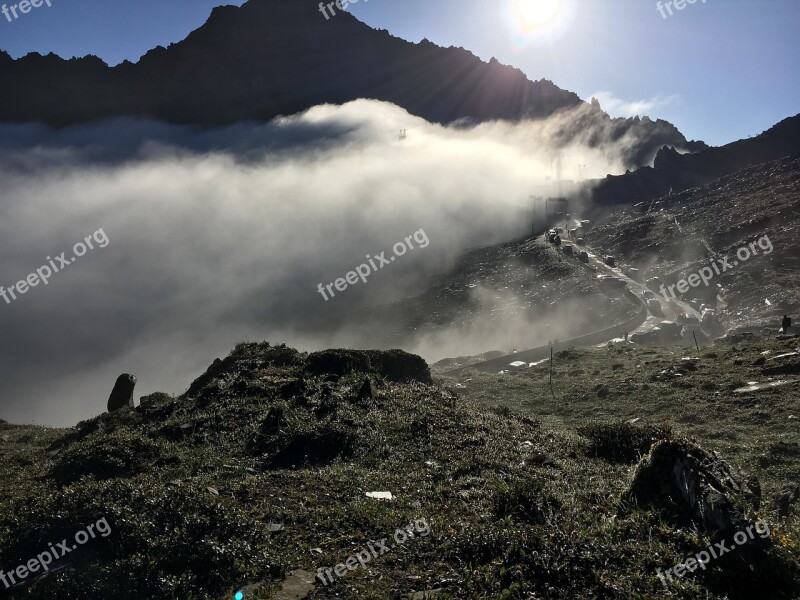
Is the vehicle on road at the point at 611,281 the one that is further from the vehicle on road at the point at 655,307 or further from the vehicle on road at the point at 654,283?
the vehicle on road at the point at 655,307

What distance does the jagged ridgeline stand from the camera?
784 cm

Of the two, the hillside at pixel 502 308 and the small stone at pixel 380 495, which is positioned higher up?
the hillside at pixel 502 308

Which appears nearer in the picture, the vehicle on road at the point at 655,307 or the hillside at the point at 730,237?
the hillside at the point at 730,237

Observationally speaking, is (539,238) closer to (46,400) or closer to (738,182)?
(738,182)

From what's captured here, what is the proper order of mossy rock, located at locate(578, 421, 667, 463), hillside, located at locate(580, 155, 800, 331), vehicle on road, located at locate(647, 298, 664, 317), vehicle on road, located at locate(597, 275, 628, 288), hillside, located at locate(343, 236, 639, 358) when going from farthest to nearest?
vehicle on road, located at locate(597, 275, 628, 288)
hillside, located at locate(343, 236, 639, 358)
vehicle on road, located at locate(647, 298, 664, 317)
hillside, located at locate(580, 155, 800, 331)
mossy rock, located at locate(578, 421, 667, 463)

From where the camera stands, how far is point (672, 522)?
9.05 m

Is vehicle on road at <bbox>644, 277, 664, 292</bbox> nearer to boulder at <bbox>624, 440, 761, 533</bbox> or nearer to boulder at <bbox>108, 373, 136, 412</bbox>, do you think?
boulder at <bbox>108, 373, 136, 412</bbox>

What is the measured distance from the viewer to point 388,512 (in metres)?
10.7

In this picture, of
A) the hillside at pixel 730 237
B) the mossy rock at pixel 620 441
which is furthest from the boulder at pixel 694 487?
the hillside at pixel 730 237

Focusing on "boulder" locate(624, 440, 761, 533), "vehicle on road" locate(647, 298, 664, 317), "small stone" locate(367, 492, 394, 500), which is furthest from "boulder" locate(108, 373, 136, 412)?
"vehicle on road" locate(647, 298, 664, 317)

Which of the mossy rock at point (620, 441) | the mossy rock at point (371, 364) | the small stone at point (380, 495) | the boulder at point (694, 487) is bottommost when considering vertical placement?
the mossy rock at point (620, 441)

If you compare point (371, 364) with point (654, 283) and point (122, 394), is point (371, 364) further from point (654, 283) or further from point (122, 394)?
point (654, 283)

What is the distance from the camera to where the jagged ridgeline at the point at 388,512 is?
784 cm

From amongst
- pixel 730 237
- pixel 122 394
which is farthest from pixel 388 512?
pixel 730 237
